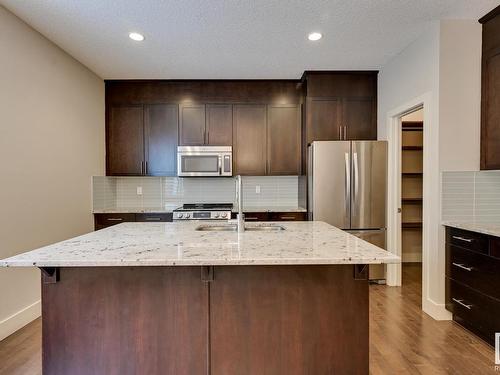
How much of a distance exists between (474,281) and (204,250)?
85.1 inches

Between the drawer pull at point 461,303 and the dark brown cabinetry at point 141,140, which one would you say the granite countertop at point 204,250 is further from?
the dark brown cabinetry at point 141,140

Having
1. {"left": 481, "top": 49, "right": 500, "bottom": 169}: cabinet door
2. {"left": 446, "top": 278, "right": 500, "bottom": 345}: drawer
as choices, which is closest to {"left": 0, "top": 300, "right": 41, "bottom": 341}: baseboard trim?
{"left": 446, "top": 278, "right": 500, "bottom": 345}: drawer

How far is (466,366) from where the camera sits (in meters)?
1.90

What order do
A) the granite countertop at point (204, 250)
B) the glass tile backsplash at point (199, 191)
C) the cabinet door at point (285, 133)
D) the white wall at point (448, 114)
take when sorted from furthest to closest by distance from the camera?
the glass tile backsplash at point (199, 191) < the cabinet door at point (285, 133) < the white wall at point (448, 114) < the granite countertop at point (204, 250)

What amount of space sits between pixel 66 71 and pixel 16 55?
683mm

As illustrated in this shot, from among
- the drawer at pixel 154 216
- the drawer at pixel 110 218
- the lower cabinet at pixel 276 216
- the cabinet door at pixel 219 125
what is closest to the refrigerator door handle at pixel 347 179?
the lower cabinet at pixel 276 216

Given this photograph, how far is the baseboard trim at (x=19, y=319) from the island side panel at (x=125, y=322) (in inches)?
46.9

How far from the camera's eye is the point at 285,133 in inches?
158

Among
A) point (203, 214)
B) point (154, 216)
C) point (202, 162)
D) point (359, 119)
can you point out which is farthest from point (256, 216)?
point (359, 119)

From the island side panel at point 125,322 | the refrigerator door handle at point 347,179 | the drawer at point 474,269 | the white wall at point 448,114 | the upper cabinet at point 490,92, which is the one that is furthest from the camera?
the refrigerator door handle at point 347,179

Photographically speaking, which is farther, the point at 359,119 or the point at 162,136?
the point at 162,136

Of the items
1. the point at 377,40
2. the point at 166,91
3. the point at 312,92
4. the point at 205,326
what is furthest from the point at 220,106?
the point at 205,326

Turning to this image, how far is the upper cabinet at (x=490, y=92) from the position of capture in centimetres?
237

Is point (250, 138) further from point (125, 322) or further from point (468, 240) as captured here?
point (125, 322)
